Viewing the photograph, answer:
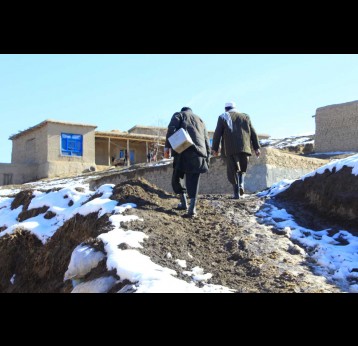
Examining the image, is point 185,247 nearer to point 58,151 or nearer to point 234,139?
point 234,139

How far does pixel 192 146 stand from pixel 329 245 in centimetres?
225

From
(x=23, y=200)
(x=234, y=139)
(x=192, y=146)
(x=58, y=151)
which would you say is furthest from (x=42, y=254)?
(x=58, y=151)

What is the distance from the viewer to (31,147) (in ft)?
113

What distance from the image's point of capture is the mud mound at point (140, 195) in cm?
768

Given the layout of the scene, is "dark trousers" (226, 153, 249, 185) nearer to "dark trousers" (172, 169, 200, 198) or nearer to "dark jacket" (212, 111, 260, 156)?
"dark jacket" (212, 111, 260, 156)

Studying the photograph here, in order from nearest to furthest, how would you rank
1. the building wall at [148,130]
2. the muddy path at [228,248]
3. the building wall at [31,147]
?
the muddy path at [228,248] → the building wall at [31,147] → the building wall at [148,130]

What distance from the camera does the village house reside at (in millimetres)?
32406

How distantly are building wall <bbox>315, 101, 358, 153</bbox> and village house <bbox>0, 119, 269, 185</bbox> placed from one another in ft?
48.4

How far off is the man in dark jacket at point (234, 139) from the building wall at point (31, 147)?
24.7 meters

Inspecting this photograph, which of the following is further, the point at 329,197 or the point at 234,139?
the point at 234,139

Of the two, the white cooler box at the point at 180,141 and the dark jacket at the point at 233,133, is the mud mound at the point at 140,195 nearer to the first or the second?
the white cooler box at the point at 180,141

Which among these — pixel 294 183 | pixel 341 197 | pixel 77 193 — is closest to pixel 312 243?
pixel 341 197

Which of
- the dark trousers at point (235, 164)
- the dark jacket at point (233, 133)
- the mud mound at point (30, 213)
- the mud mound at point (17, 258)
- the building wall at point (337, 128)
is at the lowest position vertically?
the mud mound at point (17, 258)

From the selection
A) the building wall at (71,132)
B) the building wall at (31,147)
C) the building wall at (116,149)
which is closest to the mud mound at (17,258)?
the building wall at (71,132)
